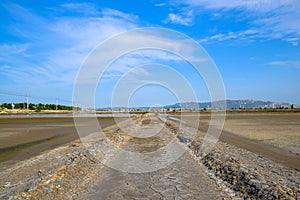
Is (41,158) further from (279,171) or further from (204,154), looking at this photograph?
(279,171)

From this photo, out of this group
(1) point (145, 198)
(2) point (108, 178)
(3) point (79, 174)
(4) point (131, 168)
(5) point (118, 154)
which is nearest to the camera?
(1) point (145, 198)

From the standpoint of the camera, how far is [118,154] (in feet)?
46.8

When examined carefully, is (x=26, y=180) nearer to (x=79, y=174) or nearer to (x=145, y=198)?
(x=79, y=174)

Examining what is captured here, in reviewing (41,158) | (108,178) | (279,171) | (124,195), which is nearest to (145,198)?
(124,195)

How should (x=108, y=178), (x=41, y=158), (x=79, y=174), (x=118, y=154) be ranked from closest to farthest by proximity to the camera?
(x=108, y=178) → (x=79, y=174) → (x=41, y=158) → (x=118, y=154)

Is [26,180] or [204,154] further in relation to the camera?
[204,154]

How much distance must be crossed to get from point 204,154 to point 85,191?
7.39 m

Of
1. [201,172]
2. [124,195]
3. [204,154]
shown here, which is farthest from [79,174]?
[204,154]

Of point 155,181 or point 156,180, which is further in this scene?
point 156,180

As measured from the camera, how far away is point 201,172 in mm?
9836

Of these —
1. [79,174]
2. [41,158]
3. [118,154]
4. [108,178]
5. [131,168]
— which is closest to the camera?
[108,178]

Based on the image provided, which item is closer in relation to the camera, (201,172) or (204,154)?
(201,172)

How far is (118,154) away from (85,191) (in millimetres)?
6653

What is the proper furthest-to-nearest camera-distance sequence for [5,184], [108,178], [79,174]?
1. [79,174]
2. [108,178]
3. [5,184]
